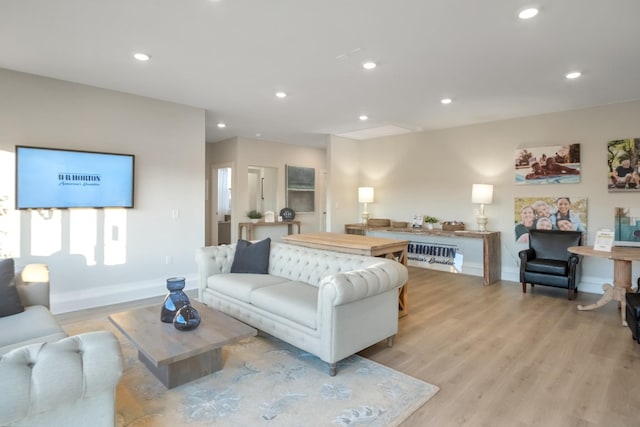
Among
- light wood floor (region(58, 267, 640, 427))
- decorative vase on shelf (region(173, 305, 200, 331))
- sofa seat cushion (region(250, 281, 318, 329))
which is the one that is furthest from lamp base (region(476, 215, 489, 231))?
decorative vase on shelf (region(173, 305, 200, 331))

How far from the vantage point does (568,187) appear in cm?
516

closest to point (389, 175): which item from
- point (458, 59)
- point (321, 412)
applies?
point (458, 59)

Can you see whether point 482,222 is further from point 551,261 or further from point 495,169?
point 551,261

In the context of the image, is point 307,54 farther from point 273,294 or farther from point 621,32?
point 621,32

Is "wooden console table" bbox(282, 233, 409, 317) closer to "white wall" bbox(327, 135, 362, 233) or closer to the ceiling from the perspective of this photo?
the ceiling

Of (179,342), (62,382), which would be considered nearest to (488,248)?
(179,342)

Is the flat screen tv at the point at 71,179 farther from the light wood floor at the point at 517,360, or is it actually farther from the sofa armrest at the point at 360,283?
the sofa armrest at the point at 360,283

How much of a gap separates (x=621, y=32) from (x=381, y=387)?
3.33 meters

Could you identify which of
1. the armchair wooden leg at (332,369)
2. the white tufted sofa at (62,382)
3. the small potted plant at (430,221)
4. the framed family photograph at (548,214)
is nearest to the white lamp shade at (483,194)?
the framed family photograph at (548,214)

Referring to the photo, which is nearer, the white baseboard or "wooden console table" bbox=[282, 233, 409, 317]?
"wooden console table" bbox=[282, 233, 409, 317]

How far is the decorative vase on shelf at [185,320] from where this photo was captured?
2486 millimetres

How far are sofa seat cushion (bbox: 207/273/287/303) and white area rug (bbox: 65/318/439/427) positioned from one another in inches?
25.0

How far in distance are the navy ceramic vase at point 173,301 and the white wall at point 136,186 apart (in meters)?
2.13

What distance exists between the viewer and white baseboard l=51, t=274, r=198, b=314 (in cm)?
395
